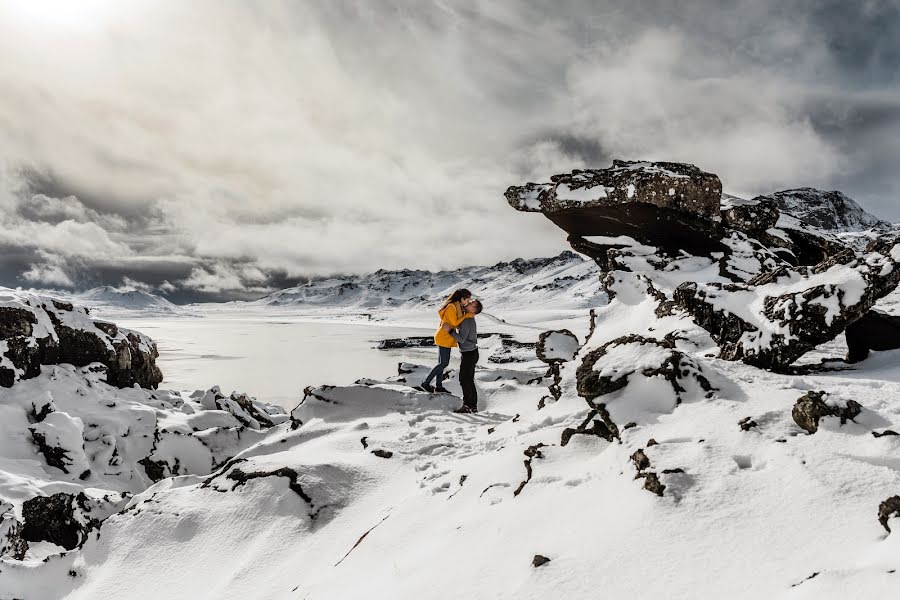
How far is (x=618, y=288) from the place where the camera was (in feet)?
42.1

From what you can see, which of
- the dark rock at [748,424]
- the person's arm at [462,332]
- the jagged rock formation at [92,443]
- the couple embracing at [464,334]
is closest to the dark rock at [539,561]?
the dark rock at [748,424]

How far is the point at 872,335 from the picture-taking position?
7.29 meters

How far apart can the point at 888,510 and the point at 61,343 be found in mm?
13679

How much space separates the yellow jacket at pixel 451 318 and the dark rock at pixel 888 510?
7.16 metres

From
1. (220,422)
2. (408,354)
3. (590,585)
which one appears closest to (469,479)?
(590,585)

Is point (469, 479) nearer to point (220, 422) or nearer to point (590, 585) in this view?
point (590, 585)

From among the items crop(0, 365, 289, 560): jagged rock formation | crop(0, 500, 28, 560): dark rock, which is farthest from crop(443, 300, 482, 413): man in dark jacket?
crop(0, 500, 28, 560): dark rock

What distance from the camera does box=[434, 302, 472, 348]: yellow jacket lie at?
9625 millimetres

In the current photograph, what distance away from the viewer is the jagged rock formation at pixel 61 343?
29.7 ft

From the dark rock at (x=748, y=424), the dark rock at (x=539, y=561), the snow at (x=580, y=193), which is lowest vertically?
the dark rock at (x=539, y=561)

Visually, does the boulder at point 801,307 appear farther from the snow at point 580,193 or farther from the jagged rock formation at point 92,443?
the jagged rock formation at point 92,443

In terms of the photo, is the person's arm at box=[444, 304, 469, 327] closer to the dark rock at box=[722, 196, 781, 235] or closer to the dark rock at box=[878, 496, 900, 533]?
the dark rock at box=[878, 496, 900, 533]

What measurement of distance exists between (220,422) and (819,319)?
11090mm

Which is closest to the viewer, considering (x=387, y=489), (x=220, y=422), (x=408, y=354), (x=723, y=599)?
(x=723, y=599)
